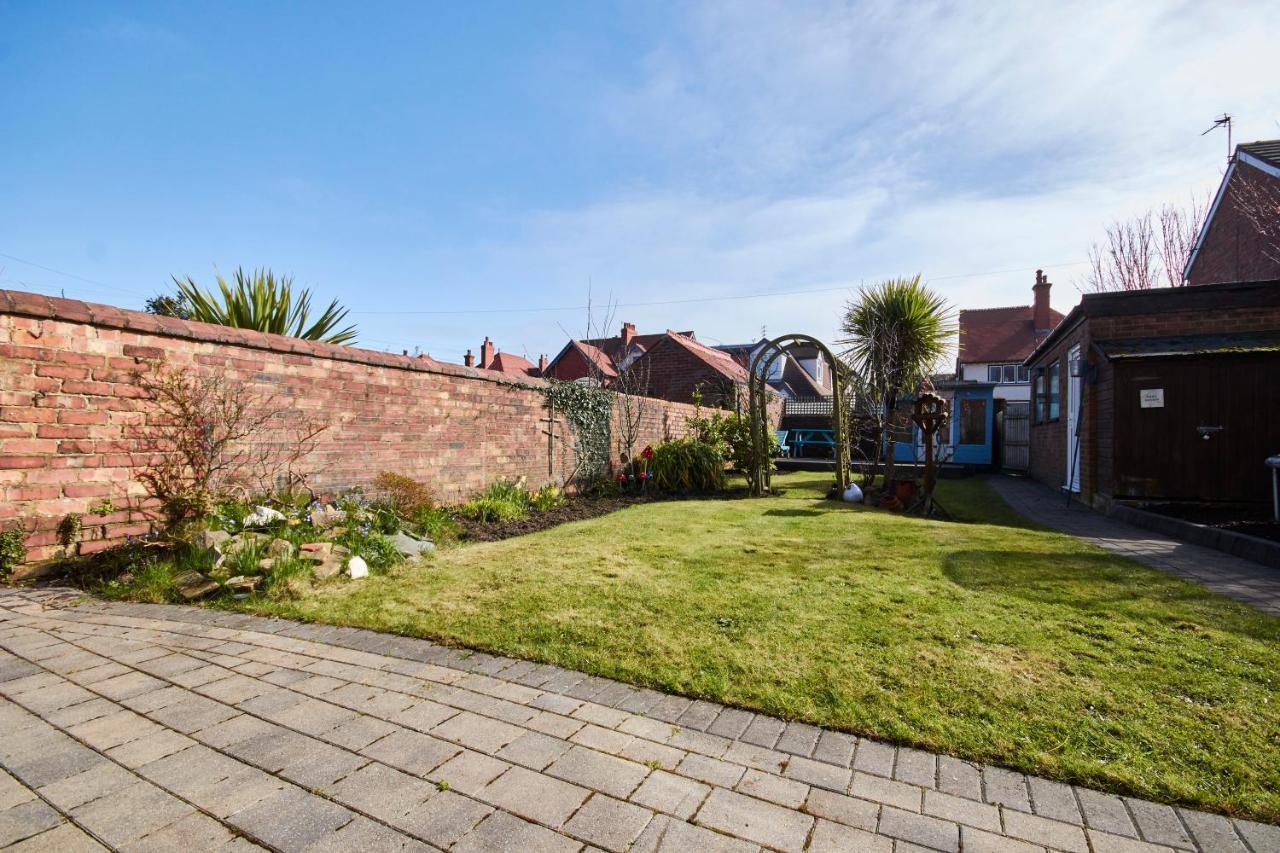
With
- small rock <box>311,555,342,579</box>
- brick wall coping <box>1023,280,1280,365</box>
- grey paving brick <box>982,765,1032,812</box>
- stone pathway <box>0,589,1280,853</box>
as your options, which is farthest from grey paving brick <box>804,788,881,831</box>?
brick wall coping <box>1023,280,1280,365</box>

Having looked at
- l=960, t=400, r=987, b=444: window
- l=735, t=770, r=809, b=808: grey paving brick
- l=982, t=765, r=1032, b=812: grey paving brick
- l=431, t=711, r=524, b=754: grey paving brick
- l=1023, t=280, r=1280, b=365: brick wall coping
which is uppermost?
l=1023, t=280, r=1280, b=365: brick wall coping

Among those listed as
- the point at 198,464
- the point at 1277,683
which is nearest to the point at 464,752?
the point at 1277,683

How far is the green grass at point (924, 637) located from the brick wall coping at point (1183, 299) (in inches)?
193

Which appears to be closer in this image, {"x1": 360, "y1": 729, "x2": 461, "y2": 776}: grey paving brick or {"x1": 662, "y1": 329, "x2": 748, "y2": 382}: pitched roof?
{"x1": 360, "y1": 729, "x2": 461, "y2": 776}: grey paving brick

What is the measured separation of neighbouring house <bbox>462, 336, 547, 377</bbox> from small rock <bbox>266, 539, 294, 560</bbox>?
3030 cm

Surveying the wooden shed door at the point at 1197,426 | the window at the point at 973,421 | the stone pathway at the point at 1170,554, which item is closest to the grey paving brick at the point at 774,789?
the stone pathway at the point at 1170,554

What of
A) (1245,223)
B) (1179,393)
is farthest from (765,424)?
(1245,223)

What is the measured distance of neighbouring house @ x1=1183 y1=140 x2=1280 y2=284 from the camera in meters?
11.8

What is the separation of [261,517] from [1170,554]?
747 centimetres

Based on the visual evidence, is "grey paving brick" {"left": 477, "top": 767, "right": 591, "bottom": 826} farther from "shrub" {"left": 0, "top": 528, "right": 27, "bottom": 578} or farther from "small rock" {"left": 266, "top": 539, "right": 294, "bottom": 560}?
"shrub" {"left": 0, "top": 528, "right": 27, "bottom": 578}

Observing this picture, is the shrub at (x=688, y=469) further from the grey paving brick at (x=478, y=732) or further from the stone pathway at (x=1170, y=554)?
the grey paving brick at (x=478, y=732)

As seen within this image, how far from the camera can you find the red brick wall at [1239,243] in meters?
12.1

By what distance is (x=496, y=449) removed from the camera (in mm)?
7898

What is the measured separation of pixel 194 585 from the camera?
382cm
